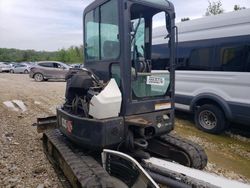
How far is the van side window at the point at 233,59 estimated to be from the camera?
5.87 metres

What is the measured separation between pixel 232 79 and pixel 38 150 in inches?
175

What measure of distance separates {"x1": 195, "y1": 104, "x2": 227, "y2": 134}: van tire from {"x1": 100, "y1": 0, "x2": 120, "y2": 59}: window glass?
3784 mm

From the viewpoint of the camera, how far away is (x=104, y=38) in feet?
12.4

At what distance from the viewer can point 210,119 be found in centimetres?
672

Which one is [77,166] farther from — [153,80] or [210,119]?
[210,119]

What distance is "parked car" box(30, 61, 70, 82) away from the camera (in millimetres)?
20703

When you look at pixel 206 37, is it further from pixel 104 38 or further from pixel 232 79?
pixel 104 38

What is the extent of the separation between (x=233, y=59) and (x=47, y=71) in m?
17.0

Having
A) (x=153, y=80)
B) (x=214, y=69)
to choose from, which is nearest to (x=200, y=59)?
(x=214, y=69)

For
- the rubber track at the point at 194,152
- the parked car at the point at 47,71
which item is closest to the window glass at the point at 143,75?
the rubber track at the point at 194,152

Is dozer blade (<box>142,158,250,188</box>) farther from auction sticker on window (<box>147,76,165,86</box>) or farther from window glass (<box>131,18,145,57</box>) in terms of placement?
window glass (<box>131,18,145,57</box>)

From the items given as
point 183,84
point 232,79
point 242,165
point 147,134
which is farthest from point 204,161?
point 183,84

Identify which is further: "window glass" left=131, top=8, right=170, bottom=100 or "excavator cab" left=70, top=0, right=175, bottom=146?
"window glass" left=131, top=8, right=170, bottom=100

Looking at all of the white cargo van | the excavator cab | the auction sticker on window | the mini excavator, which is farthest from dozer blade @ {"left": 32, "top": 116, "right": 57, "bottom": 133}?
the auction sticker on window
